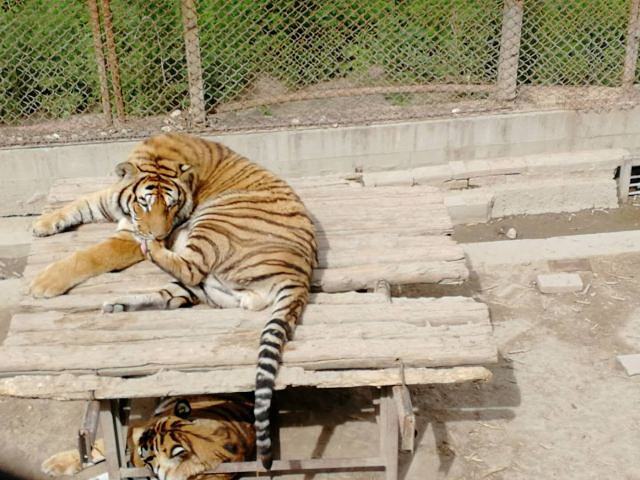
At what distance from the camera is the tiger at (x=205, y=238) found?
14.0 feet

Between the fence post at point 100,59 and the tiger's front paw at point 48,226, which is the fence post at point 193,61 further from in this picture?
the tiger's front paw at point 48,226

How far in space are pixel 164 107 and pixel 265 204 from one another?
325 cm

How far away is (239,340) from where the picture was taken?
4.07m

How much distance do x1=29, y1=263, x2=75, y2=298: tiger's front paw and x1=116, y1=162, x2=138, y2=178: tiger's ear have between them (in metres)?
0.65

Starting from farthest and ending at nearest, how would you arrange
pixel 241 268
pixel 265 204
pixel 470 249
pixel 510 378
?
pixel 470 249
pixel 510 378
pixel 265 204
pixel 241 268

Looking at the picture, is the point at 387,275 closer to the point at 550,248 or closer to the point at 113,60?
the point at 550,248

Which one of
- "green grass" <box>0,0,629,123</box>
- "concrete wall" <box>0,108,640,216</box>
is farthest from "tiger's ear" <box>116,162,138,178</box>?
"green grass" <box>0,0,629,123</box>

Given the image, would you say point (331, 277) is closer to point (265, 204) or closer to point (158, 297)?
point (265, 204)

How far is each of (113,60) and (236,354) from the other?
3.86 meters

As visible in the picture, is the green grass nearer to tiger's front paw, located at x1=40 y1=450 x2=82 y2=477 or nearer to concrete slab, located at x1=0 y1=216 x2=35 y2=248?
concrete slab, located at x1=0 y1=216 x2=35 y2=248

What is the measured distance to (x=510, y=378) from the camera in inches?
209

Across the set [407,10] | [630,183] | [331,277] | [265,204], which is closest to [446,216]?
[331,277]

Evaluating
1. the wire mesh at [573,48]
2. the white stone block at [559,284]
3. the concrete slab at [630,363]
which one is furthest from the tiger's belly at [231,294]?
the wire mesh at [573,48]

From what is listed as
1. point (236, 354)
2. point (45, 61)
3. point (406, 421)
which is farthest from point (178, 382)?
point (45, 61)
